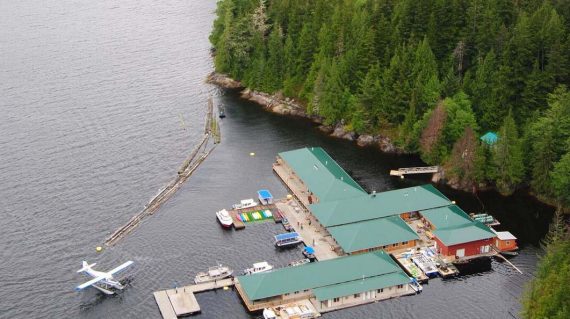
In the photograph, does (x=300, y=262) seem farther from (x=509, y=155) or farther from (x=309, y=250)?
(x=509, y=155)

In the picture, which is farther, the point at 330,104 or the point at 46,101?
the point at 46,101

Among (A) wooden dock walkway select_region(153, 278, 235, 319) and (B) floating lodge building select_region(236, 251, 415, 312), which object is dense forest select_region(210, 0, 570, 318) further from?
(A) wooden dock walkway select_region(153, 278, 235, 319)

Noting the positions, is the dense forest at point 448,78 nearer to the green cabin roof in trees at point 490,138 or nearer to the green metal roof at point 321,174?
the green cabin roof in trees at point 490,138

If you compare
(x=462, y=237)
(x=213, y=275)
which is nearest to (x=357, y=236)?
(x=462, y=237)

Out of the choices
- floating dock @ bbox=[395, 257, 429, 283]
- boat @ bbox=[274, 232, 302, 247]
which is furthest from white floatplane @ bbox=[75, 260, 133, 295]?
floating dock @ bbox=[395, 257, 429, 283]

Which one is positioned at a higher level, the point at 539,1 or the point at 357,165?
the point at 539,1

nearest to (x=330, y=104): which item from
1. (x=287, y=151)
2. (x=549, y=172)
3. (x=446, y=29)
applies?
(x=287, y=151)

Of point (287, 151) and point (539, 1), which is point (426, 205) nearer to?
point (287, 151)
